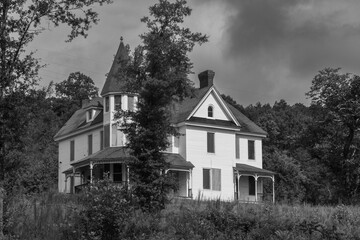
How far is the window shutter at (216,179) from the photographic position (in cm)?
4582

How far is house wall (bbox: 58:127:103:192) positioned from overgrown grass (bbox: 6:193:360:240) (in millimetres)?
23746

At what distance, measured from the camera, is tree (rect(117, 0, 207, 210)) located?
28.0m

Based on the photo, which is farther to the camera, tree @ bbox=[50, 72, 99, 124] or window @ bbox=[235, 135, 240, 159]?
tree @ bbox=[50, 72, 99, 124]

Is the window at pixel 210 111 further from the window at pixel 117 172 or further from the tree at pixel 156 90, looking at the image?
the tree at pixel 156 90

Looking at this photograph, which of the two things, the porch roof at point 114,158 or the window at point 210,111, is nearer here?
the porch roof at point 114,158

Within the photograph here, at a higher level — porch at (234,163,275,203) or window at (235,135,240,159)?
window at (235,135,240,159)

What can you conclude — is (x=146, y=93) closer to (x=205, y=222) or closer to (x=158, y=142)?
(x=158, y=142)

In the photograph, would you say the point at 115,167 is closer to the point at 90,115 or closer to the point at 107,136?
the point at 107,136

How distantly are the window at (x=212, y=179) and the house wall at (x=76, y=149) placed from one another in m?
8.28

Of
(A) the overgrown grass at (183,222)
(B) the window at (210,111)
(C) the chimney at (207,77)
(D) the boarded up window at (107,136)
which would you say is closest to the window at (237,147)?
(B) the window at (210,111)

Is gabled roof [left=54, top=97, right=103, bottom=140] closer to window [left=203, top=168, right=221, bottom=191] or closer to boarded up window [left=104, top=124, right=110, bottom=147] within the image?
boarded up window [left=104, top=124, right=110, bottom=147]

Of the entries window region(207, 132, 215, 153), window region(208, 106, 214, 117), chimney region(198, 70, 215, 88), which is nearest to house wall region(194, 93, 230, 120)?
window region(208, 106, 214, 117)

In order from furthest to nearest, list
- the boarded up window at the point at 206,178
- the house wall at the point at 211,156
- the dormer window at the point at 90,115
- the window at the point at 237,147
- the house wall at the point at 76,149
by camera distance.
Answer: the dormer window at the point at 90,115 → the window at the point at 237,147 → the house wall at the point at 76,149 → the boarded up window at the point at 206,178 → the house wall at the point at 211,156

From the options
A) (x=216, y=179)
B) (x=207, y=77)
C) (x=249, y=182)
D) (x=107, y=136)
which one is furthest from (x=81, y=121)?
(x=249, y=182)
